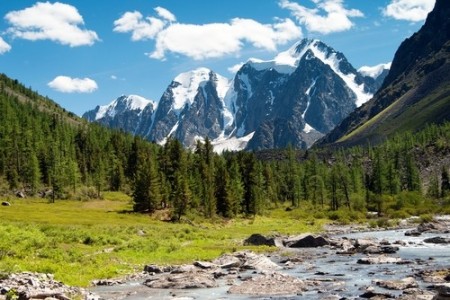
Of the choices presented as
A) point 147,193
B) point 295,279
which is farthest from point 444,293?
point 147,193

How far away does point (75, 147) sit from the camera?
19000 centimetres

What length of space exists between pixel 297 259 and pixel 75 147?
155420 millimetres

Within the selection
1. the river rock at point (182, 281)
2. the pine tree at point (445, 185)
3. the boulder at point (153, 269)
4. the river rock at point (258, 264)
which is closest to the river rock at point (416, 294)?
the river rock at point (182, 281)

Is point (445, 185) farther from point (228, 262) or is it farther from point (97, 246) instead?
point (97, 246)

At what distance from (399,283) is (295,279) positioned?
7346 millimetres

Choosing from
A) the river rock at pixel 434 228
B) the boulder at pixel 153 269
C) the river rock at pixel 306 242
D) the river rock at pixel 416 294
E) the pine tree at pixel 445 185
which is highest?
the pine tree at pixel 445 185

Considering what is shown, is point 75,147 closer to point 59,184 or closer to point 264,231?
point 59,184

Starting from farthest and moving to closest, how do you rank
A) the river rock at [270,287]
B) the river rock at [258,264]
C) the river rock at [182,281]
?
1. the river rock at [258,264]
2. the river rock at [182,281]
3. the river rock at [270,287]

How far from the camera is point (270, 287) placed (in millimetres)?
33406

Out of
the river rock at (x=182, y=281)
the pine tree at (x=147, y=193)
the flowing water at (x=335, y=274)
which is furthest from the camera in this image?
the pine tree at (x=147, y=193)

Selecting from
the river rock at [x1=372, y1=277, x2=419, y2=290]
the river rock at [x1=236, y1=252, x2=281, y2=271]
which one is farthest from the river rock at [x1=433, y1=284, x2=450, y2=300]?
the river rock at [x1=236, y1=252, x2=281, y2=271]

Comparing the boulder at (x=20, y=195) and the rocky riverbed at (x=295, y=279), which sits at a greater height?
the boulder at (x=20, y=195)

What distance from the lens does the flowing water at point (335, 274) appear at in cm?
3122

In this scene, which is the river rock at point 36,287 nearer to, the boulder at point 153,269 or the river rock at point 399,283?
the boulder at point 153,269
